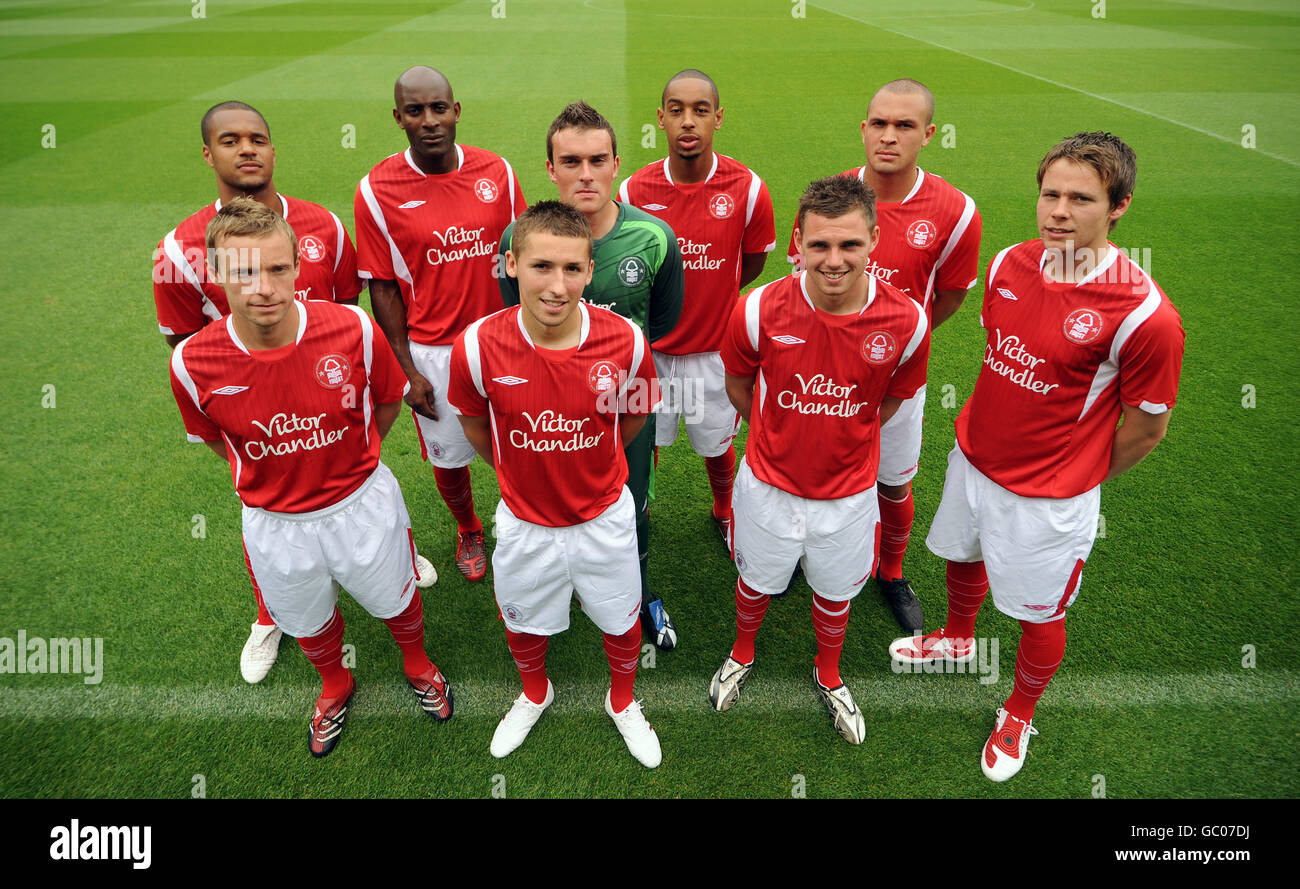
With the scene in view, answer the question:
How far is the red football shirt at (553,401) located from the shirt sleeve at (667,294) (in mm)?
485

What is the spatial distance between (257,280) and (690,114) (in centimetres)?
224

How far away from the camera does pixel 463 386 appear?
2.95 m

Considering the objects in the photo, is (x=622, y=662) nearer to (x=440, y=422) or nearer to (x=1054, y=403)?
(x=440, y=422)

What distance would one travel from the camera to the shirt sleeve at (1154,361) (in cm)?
262

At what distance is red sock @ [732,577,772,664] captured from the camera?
3568mm

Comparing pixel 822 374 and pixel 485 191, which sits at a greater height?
pixel 485 191

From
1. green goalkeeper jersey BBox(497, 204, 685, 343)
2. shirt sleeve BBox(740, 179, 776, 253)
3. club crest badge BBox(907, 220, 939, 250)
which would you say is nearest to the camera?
green goalkeeper jersey BBox(497, 204, 685, 343)

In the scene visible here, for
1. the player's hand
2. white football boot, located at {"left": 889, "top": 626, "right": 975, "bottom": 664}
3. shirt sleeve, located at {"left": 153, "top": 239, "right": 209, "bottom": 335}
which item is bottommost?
white football boot, located at {"left": 889, "top": 626, "right": 975, "bottom": 664}

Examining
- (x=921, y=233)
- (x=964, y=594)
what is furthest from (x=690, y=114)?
(x=964, y=594)

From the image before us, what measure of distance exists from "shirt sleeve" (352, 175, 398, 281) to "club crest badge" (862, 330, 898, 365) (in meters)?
2.46

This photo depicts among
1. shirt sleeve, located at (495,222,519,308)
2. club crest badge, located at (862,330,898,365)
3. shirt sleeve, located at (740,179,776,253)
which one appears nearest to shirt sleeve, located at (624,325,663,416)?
shirt sleeve, located at (495,222,519,308)

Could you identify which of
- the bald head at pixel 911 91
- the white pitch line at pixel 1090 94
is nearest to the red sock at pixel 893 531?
the bald head at pixel 911 91

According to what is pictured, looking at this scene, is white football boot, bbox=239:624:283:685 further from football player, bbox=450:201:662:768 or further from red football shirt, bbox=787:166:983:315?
red football shirt, bbox=787:166:983:315

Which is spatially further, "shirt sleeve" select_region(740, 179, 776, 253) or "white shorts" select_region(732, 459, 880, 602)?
"shirt sleeve" select_region(740, 179, 776, 253)
